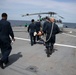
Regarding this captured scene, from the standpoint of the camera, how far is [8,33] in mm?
7160

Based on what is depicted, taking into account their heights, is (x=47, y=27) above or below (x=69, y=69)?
above

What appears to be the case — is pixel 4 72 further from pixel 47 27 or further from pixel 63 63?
pixel 47 27

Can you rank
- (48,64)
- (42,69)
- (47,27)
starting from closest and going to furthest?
1. (42,69)
2. (48,64)
3. (47,27)

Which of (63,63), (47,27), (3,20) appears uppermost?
(3,20)

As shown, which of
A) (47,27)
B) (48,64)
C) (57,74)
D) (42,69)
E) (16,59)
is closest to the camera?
(57,74)

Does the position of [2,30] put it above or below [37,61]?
above

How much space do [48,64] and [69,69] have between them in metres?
1.02

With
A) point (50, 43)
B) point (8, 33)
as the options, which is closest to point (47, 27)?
point (50, 43)

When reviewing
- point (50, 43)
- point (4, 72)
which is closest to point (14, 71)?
point (4, 72)

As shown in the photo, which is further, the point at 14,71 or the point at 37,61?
the point at 37,61

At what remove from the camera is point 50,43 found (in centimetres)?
934

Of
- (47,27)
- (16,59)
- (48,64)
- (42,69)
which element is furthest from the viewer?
(47,27)

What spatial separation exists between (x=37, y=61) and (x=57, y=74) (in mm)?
1864

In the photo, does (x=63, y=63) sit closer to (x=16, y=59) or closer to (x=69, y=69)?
(x=69, y=69)
